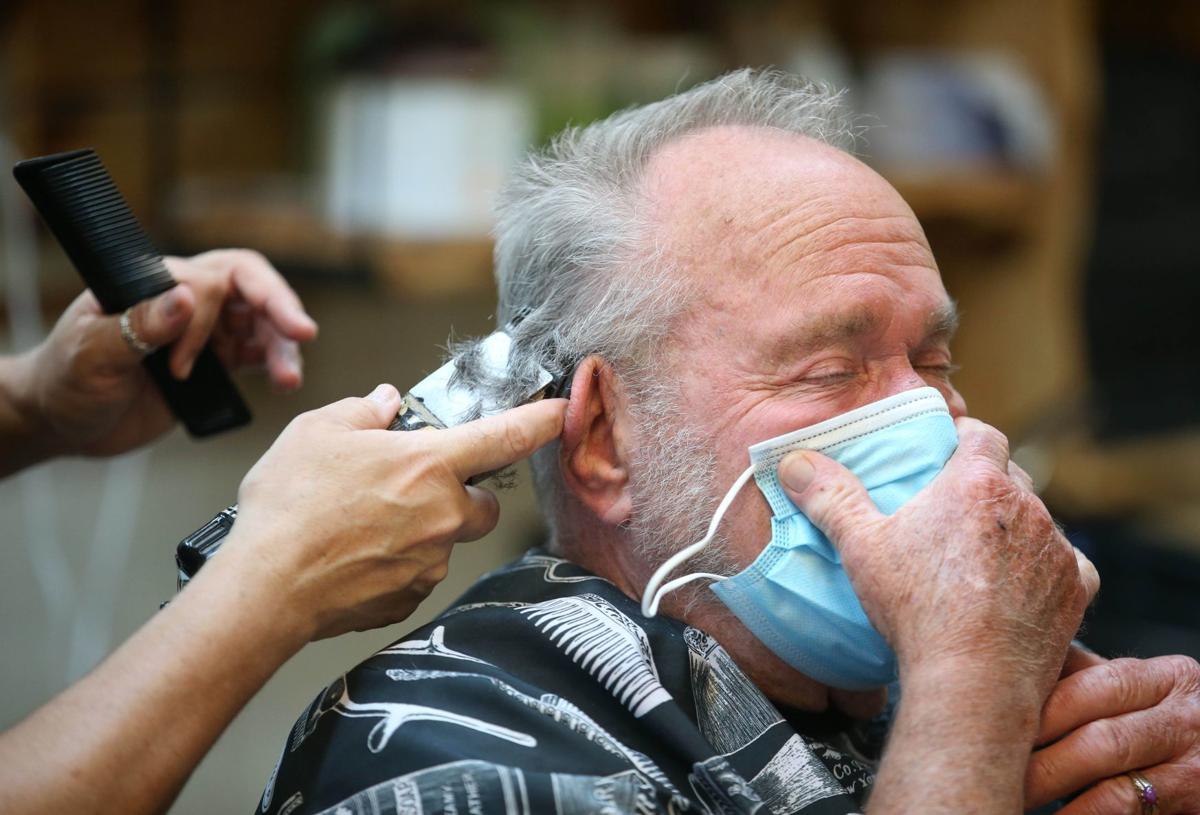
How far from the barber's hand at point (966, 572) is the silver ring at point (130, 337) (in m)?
0.76

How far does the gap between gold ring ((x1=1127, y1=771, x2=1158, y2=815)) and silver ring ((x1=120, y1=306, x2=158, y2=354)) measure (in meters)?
1.09

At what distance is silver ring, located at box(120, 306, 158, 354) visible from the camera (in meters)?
1.32

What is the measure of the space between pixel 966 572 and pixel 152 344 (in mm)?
901

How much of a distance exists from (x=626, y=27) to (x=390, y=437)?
187cm

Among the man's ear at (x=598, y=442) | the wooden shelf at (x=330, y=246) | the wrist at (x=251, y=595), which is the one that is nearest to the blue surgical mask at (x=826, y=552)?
the man's ear at (x=598, y=442)

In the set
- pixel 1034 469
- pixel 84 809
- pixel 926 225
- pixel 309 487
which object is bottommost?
pixel 1034 469

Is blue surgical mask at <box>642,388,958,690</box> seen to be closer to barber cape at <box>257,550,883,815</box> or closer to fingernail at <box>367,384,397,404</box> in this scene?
barber cape at <box>257,550,883,815</box>

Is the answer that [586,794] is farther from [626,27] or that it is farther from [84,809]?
[626,27]

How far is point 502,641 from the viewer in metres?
1.10

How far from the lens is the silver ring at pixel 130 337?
1.32 meters

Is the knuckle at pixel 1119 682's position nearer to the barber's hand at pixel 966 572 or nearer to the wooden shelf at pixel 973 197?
the barber's hand at pixel 966 572


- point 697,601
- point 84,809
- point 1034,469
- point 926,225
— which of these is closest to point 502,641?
point 697,601

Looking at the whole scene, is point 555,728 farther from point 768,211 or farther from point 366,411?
point 768,211

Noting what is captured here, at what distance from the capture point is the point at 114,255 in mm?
1251
